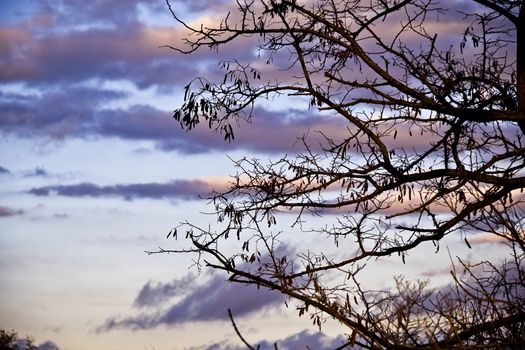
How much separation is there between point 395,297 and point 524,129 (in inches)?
153

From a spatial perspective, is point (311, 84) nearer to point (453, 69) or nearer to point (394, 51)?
point (394, 51)

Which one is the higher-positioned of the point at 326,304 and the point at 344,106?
the point at 344,106

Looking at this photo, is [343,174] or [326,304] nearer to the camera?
[326,304]

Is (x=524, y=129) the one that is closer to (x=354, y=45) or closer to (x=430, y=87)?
(x=430, y=87)

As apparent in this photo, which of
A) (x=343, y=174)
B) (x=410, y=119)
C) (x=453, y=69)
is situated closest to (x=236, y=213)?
(x=343, y=174)

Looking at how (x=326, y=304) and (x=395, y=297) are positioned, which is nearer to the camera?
(x=326, y=304)

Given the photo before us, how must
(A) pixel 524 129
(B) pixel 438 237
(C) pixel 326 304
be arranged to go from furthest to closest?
(A) pixel 524 129
(B) pixel 438 237
(C) pixel 326 304

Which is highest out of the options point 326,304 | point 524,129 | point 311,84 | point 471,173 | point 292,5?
point 292,5

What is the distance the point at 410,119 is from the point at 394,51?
0.87 m

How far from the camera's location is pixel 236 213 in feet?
31.9

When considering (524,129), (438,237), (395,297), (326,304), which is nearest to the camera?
(326,304)

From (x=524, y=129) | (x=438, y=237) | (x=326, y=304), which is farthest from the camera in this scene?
(x=524, y=129)

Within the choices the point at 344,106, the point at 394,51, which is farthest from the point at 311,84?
the point at 394,51

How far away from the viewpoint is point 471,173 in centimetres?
896
